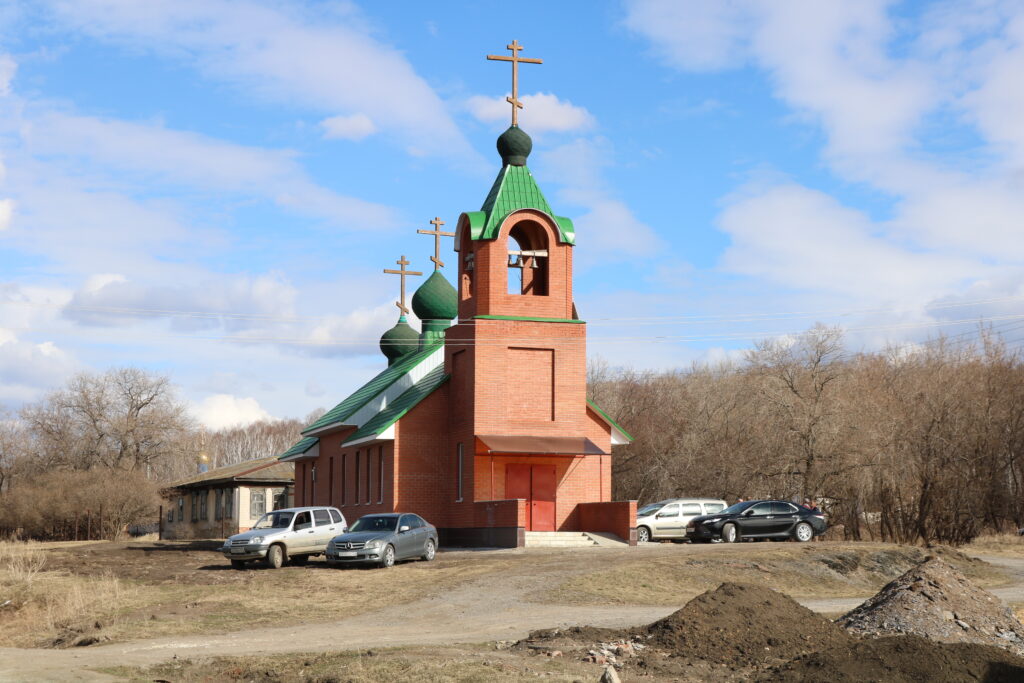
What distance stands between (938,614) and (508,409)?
2100 cm

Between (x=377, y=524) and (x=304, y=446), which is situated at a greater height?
(x=304, y=446)

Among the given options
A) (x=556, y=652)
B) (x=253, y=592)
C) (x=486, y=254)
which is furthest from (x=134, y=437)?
(x=556, y=652)

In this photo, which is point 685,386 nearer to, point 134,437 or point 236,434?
point 134,437

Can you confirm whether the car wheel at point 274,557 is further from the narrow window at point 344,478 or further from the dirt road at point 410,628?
the narrow window at point 344,478

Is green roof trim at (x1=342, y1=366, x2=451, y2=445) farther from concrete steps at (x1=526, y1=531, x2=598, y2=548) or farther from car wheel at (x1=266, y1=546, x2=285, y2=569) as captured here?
car wheel at (x1=266, y1=546, x2=285, y2=569)

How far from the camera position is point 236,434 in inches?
5330

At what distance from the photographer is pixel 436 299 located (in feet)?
157

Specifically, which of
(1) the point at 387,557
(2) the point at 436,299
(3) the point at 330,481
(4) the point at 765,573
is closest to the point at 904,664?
(4) the point at 765,573

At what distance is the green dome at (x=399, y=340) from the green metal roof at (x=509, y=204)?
48.4 ft

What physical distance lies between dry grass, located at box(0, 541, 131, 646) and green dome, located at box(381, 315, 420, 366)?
86.2 feet

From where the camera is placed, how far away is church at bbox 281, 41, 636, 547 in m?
34.5

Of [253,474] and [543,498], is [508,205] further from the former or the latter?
[253,474]

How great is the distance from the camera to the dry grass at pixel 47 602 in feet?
62.1

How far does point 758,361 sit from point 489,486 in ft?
78.1
